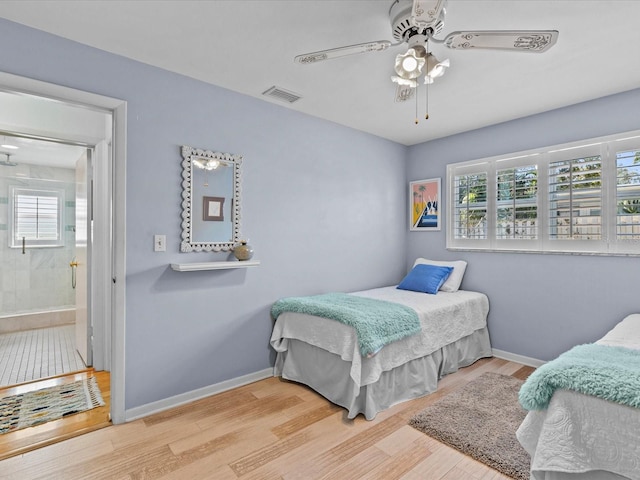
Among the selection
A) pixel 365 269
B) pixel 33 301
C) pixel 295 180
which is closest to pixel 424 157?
pixel 365 269

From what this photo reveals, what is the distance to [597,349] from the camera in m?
1.79

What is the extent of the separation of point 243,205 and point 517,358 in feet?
10.0

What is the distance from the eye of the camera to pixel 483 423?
2209 mm

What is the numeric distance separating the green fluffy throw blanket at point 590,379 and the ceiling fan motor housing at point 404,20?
171 centimetres

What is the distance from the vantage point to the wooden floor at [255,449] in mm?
1782

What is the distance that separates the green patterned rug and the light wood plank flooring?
0.42 m

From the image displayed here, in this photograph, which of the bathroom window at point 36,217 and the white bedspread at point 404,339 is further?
the bathroom window at point 36,217

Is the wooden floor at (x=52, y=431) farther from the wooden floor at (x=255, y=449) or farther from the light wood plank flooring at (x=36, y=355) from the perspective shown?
the light wood plank flooring at (x=36, y=355)

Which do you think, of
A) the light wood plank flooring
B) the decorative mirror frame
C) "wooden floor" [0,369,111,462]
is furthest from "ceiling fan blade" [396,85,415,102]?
the light wood plank flooring

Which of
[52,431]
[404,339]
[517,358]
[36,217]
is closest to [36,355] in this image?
[52,431]

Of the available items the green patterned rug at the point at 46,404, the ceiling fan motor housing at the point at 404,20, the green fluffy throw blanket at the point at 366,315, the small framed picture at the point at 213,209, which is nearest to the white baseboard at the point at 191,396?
the green patterned rug at the point at 46,404

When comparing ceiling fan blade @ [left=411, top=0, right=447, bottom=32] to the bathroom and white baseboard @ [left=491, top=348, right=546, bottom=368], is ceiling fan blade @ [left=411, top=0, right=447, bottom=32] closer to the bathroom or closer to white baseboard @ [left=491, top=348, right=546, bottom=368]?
white baseboard @ [left=491, top=348, right=546, bottom=368]

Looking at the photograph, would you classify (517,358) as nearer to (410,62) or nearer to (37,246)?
(410,62)

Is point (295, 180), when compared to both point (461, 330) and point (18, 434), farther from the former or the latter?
point (18, 434)
